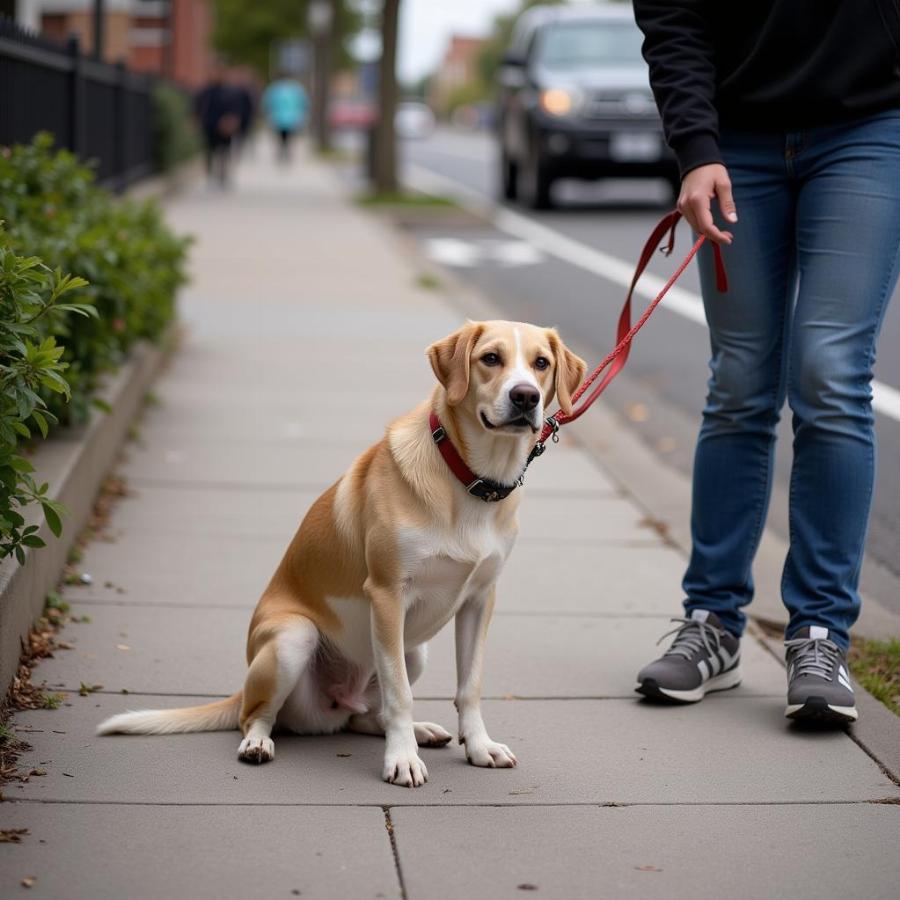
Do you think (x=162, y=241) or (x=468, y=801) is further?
(x=162, y=241)

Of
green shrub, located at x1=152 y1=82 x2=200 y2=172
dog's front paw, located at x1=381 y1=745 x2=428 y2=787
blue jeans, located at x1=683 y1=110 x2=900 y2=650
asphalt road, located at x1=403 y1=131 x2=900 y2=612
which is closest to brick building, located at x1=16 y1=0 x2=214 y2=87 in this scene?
green shrub, located at x1=152 y1=82 x2=200 y2=172

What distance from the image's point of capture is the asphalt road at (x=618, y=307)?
23.2 feet

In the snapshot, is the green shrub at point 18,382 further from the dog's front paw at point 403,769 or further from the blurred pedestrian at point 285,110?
the blurred pedestrian at point 285,110

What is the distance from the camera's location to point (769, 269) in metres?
4.29

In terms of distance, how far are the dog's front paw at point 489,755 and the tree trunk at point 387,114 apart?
66.9 feet

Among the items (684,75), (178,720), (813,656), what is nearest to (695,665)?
(813,656)

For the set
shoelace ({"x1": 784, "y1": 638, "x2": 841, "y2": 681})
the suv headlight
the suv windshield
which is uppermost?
the suv windshield

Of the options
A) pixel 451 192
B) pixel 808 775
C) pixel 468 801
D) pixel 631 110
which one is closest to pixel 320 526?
pixel 468 801

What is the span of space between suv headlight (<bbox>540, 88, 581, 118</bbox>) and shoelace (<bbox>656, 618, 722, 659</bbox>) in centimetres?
1510

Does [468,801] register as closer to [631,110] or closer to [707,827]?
[707,827]

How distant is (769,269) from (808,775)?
135 cm

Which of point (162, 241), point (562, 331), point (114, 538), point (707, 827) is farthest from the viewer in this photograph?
point (562, 331)

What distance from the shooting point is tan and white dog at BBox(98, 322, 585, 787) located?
367 centimetres

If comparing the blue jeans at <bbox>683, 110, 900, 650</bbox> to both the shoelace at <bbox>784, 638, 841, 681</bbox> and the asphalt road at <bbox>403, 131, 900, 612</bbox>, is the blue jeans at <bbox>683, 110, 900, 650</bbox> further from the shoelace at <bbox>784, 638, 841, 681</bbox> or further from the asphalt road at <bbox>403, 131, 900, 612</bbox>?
the asphalt road at <bbox>403, 131, 900, 612</bbox>
